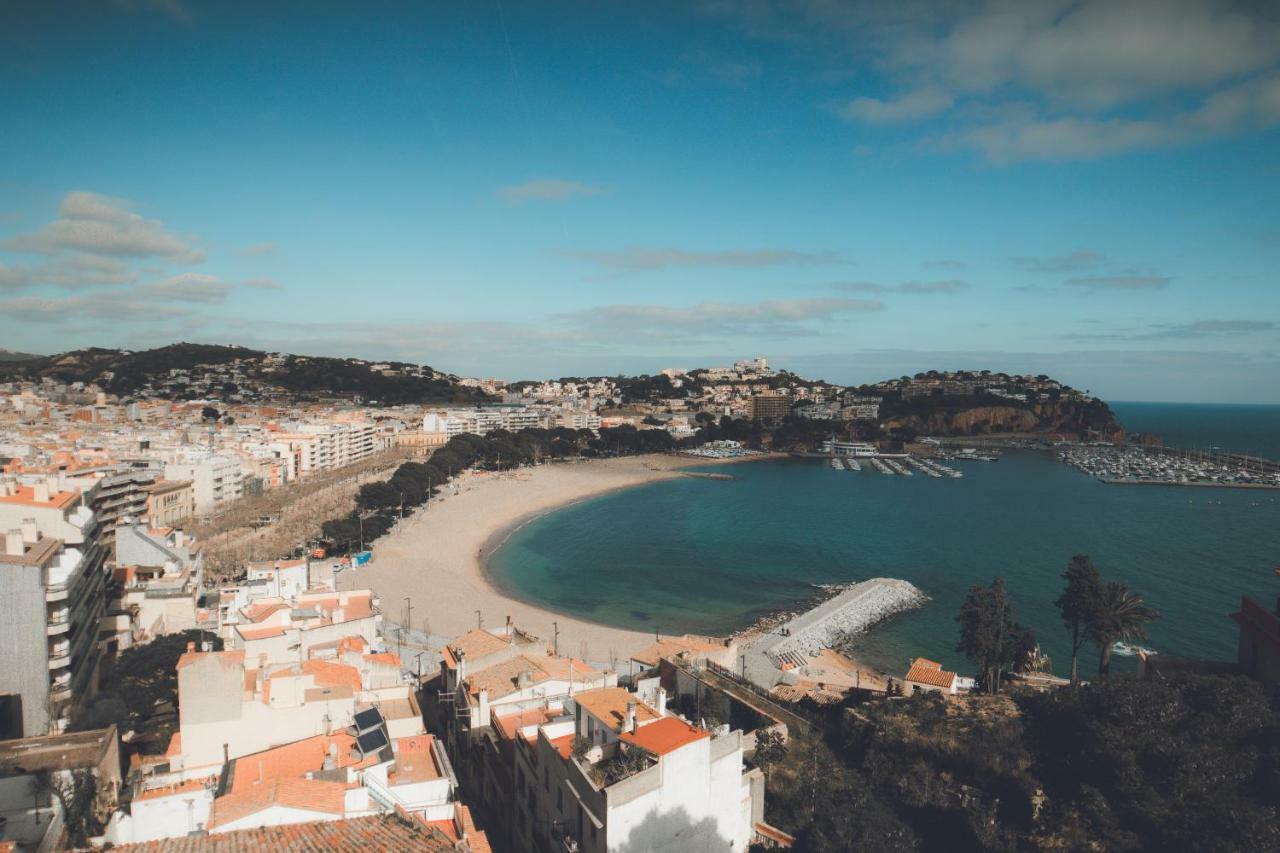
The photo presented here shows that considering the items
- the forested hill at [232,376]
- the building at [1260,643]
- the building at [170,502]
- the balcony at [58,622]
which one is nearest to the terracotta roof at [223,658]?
the balcony at [58,622]

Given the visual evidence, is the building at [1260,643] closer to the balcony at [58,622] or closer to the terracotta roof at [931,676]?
Answer: the terracotta roof at [931,676]

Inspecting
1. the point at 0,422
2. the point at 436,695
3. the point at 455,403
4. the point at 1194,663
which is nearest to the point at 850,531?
the point at 1194,663

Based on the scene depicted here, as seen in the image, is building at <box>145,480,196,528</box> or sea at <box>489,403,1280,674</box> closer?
sea at <box>489,403,1280,674</box>

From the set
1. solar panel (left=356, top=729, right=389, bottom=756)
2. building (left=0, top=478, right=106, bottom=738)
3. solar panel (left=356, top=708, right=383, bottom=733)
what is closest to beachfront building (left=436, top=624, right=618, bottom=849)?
solar panel (left=356, top=708, right=383, bottom=733)

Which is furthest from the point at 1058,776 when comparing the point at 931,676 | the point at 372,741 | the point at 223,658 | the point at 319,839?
the point at 223,658

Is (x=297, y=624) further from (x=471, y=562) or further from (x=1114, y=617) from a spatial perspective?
(x=471, y=562)

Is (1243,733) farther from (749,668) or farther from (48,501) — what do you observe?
(48,501)

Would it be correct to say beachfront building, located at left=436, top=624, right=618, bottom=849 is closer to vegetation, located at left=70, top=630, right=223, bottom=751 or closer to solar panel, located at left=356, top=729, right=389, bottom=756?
solar panel, located at left=356, top=729, right=389, bottom=756
